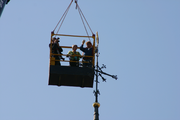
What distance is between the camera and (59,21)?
19406 mm

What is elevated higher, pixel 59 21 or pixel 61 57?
pixel 59 21

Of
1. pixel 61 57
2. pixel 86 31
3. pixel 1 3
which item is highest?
pixel 1 3

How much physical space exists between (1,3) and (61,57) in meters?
4.47

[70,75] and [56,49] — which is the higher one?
[56,49]

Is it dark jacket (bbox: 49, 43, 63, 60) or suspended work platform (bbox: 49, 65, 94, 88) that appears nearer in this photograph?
suspended work platform (bbox: 49, 65, 94, 88)

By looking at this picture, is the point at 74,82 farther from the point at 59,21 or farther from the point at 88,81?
the point at 59,21

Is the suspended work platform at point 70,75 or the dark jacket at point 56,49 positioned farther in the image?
the dark jacket at point 56,49

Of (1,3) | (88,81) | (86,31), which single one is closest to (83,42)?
(86,31)

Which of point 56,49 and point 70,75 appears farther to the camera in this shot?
point 56,49

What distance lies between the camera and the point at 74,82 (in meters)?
18.2

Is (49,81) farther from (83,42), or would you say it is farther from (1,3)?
(1,3)

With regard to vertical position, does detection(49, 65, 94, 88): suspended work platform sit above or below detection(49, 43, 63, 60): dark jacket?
below

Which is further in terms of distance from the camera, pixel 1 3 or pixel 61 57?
pixel 1 3

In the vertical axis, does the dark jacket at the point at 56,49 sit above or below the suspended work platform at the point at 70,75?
above
